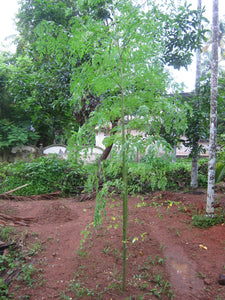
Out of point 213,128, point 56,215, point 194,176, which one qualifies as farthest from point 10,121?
point 213,128

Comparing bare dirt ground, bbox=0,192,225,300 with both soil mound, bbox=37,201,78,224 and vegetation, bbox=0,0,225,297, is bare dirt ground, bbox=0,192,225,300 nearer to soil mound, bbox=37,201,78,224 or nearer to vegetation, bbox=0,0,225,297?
soil mound, bbox=37,201,78,224

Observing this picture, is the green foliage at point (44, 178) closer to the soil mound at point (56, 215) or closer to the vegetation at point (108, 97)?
the vegetation at point (108, 97)

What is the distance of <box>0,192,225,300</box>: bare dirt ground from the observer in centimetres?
289

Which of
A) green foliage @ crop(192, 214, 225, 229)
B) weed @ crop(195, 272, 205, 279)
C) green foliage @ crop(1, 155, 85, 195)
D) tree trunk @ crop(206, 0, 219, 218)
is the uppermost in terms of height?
tree trunk @ crop(206, 0, 219, 218)

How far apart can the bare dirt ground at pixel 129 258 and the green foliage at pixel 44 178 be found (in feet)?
6.72

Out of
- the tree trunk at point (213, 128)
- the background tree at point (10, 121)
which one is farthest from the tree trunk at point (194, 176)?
the background tree at point (10, 121)

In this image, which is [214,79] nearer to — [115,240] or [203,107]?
[203,107]

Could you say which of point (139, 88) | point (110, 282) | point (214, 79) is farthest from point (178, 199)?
point (139, 88)

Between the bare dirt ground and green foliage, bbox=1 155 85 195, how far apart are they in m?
2.05

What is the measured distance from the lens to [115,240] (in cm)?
394

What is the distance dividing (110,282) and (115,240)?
0.97 metres

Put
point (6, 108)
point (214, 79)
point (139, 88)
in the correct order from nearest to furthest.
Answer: point (139, 88) → point (214, 79) → point (6, 108)

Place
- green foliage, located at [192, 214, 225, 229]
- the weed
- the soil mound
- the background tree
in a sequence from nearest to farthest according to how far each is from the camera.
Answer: the weed, green foliage, located at [192, 214, 225, 229], the soil mound, the background tree

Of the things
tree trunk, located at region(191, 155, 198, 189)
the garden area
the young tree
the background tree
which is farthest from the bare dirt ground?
the background tree
